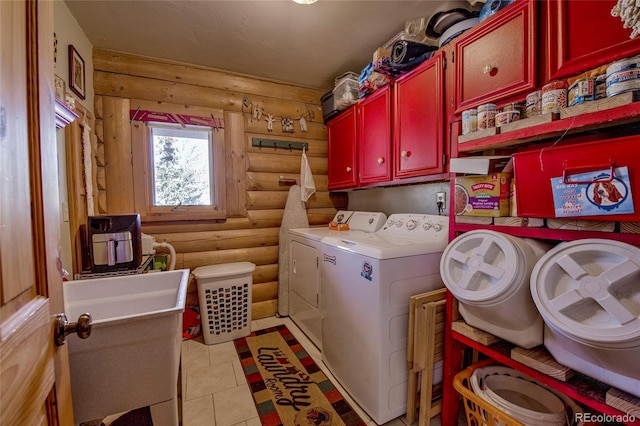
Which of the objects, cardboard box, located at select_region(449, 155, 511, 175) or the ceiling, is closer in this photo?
cardboard box, located at select_region(449, 155, 511, 175)

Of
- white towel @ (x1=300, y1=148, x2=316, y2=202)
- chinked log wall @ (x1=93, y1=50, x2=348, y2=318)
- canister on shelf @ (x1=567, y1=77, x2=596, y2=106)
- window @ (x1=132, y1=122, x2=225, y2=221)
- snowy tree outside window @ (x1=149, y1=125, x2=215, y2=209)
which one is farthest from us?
white towel @ (x1=300, y1=148, x2=316, y2=202)

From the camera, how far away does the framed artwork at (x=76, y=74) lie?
175cm

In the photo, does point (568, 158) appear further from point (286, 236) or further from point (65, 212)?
point (65, 212)

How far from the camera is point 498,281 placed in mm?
1000

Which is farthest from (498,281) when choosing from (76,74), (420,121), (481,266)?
(76,74)

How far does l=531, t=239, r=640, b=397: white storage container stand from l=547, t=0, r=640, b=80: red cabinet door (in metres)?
0.66

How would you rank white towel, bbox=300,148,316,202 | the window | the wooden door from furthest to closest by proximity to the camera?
white towel, bbox=300,148,316,202 < the window < the wooden door

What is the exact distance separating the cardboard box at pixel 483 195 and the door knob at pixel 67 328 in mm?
1386

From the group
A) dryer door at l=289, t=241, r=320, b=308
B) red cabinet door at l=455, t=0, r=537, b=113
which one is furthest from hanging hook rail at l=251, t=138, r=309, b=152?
red cabinet door at l=455, t=0, r=537, b=113

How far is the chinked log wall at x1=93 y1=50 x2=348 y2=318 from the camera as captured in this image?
2.23 m

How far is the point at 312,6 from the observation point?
1.77 meters

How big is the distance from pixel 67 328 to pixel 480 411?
1460 mm

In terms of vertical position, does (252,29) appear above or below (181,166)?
above

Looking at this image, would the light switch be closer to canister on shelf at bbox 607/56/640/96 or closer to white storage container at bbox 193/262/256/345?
white storage container at bbox 193/262/256/345
